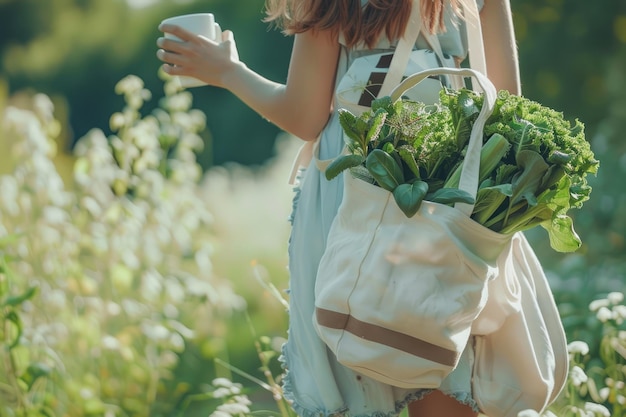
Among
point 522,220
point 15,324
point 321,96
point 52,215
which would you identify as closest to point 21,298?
point 15,324

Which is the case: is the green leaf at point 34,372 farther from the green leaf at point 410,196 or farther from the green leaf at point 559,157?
the green leaf at point 559,157

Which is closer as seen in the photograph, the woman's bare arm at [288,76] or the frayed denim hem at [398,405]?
the frayed denim hem at [398,405]

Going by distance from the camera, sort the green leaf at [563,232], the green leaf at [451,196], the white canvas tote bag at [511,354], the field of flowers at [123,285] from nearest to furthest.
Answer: the green leaf at [451,196], the green leaf at [563,232], the white canvas tote bag at [511,354], the field of flowers at [123,285]

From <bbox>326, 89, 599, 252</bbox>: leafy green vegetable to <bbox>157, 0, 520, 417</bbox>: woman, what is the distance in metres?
0.29

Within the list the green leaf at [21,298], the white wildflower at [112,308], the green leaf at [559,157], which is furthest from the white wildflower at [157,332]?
the green leaf at [559,157]

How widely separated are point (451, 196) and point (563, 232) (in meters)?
0.24

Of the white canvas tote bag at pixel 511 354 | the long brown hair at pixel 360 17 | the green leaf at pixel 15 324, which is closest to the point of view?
the white canvas tote bag at pixel 511 354

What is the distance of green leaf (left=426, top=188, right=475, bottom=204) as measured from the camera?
1.69 meters

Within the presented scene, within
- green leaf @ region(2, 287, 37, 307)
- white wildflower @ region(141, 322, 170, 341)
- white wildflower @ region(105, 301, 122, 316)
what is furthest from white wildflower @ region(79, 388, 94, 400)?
green leaf @ region(2, 287, 37, 307)

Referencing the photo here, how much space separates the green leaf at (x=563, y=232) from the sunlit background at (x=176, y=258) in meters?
0.80

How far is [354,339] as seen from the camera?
1.78 meters

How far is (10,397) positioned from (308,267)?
1494mm

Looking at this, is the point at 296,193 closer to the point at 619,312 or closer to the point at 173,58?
the point at 173,58

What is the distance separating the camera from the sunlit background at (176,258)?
10.7 feet
